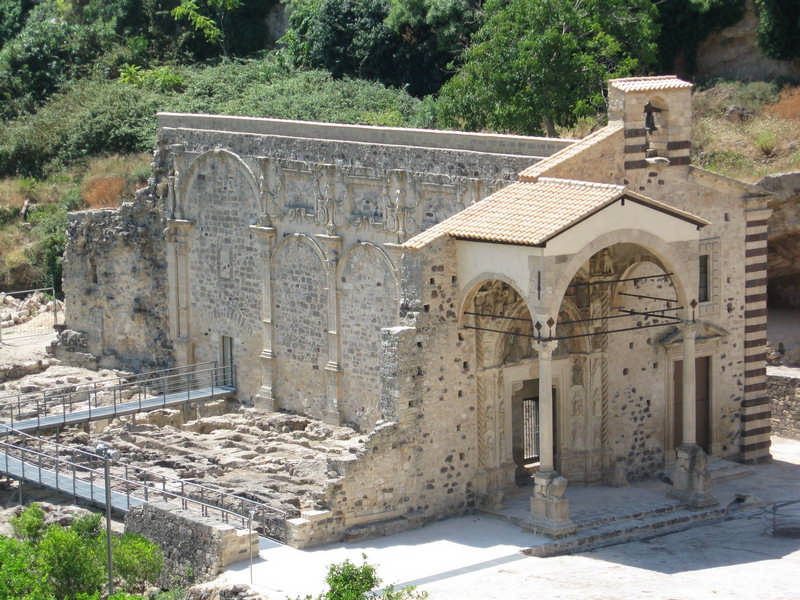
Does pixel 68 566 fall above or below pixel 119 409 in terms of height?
below

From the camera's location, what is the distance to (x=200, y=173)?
41.0 metres

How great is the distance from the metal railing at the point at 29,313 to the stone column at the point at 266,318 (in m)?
9.88

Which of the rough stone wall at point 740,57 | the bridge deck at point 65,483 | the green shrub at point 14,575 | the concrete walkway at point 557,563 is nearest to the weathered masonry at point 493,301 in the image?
the concrete walkway at point 557,563

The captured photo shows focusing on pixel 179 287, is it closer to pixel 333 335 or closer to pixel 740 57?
pixel 333 335

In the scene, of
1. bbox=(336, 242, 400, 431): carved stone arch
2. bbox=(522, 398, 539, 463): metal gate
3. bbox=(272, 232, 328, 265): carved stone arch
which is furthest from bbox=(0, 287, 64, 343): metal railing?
bbox=(522, 398, 539, 463): metal gate

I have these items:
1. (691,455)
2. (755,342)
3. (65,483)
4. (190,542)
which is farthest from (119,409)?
(755,342)

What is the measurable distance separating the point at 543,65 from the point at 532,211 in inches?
537

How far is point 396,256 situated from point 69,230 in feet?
43.2

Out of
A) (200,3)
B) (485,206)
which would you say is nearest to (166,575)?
(485,206)

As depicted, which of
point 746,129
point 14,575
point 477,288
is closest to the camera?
point 14,575

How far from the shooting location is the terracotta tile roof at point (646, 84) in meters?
31.7

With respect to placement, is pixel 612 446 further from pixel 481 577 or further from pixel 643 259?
pixel 481 577

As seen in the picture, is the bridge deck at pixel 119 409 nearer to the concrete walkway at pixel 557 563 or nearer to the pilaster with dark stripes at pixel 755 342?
the concrete walkway at pixel 557 563

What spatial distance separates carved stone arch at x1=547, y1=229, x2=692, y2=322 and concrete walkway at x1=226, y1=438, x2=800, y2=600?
4.22 metres
